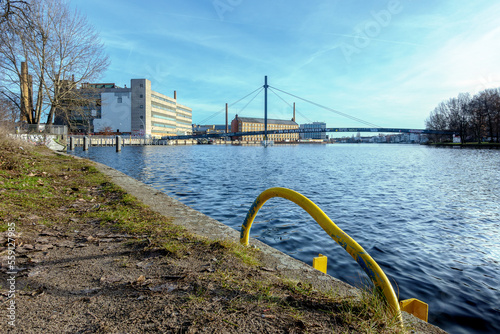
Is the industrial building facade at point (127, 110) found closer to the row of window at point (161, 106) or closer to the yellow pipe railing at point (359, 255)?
the row of window at point (161, 106)

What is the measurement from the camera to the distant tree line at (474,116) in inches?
2713

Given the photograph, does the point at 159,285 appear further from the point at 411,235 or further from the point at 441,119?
the point at 441,119

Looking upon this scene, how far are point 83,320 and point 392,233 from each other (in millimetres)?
6567

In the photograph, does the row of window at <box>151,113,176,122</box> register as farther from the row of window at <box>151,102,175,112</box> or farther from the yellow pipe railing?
the yellow pipe railing

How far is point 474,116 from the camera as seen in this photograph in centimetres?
7494

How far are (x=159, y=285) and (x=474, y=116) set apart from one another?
9536 centimetres

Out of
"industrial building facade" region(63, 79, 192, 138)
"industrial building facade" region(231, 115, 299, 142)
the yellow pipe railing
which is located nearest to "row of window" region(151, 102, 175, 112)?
"industrial building facade" region(63, 79, 192, 138)

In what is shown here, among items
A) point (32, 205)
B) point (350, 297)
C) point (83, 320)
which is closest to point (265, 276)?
point (350, 297)

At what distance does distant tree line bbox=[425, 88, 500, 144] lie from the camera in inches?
2713

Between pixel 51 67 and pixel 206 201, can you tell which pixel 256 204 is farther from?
pixel 51 67

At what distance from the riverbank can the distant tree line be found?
87.2 metres

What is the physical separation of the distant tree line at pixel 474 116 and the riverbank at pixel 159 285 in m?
87.2

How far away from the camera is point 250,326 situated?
198 cm

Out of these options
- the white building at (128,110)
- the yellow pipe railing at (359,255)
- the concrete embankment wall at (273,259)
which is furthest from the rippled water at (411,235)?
the white building at (128,110)
